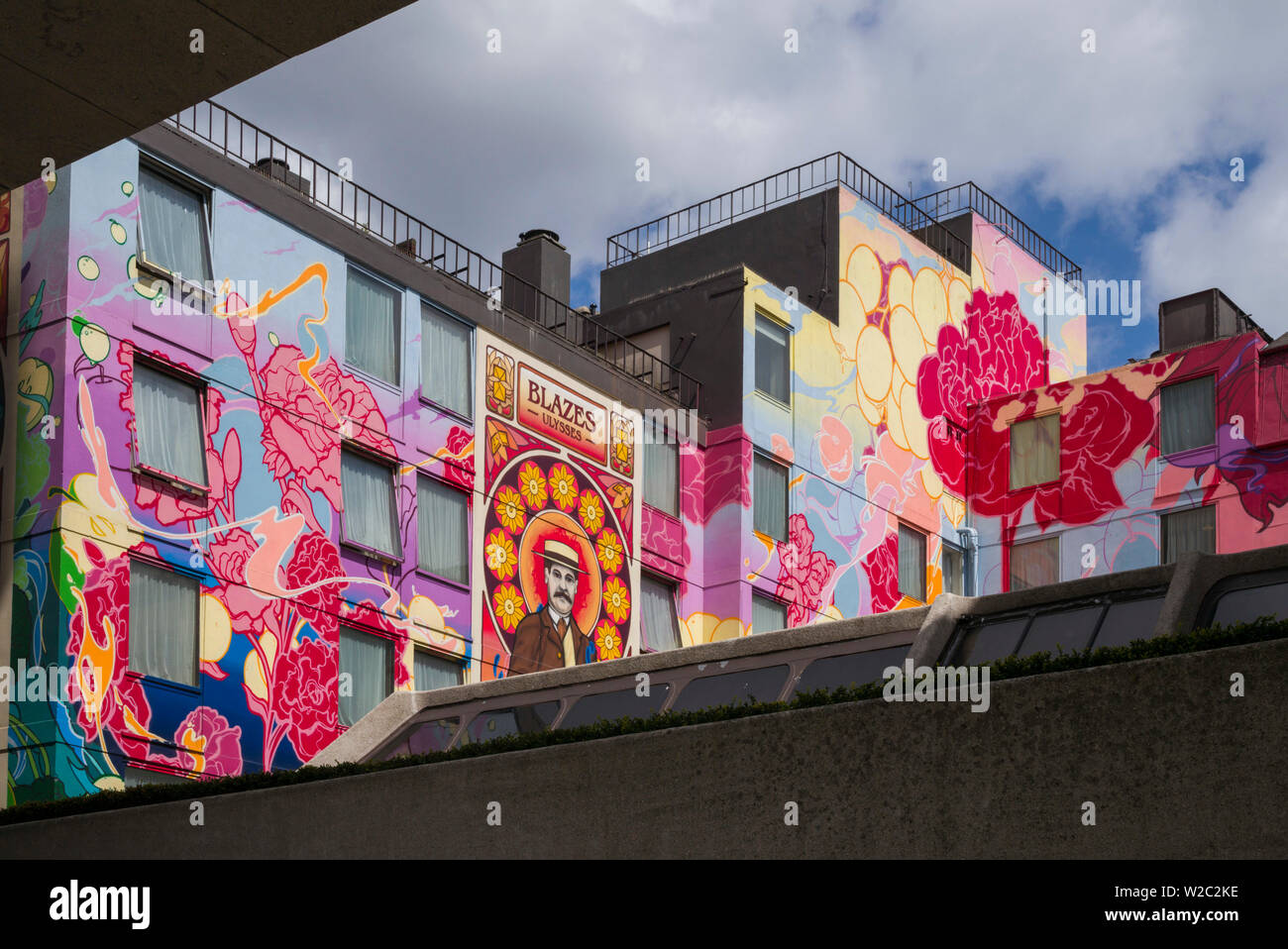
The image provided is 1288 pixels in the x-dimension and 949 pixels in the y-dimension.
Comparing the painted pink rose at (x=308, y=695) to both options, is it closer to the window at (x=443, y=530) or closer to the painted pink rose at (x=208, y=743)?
the painted pink rose at (x=208, y=743)

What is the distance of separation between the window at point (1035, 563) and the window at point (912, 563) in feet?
8.37

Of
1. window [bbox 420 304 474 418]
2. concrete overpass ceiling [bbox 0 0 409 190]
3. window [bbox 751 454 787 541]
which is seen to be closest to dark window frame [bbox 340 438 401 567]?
window [bbox 420 304 474 418]

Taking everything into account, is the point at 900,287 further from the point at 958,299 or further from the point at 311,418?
the point at 311,418

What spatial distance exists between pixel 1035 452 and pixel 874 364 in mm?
5653

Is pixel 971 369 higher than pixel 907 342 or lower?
lower

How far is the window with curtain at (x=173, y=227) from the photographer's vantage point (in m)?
30.2

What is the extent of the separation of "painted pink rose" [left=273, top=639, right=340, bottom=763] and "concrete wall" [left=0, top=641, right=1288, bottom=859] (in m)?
11.7

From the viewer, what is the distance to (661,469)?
4178 cm

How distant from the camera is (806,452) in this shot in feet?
146

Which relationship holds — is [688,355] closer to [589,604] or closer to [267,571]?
[589,604]

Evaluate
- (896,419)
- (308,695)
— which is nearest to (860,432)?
(896,419)

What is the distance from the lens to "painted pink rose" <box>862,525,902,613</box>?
45.9m
